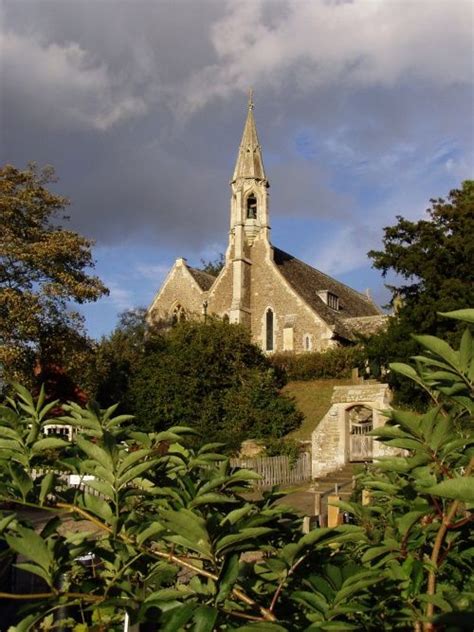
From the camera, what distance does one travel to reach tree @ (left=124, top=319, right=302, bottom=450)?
33000mm

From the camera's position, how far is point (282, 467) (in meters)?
27.0

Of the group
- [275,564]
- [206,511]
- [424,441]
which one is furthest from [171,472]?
[424,441]

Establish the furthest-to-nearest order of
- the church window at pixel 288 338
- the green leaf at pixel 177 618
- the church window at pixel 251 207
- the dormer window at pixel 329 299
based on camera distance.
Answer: the dormer window at pixel 329 299, the church window at pixel 251 207, the church window at pixel 288 338, the green leaf at pixel 177 618

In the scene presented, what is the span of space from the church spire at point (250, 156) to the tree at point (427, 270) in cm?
2033

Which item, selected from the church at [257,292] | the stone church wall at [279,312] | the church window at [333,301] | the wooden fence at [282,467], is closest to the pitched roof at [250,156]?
the church at [257,292]

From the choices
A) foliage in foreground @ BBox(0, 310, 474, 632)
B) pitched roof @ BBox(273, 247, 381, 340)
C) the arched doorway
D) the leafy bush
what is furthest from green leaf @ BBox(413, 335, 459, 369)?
pitched roof @ BBox(273, 247, 381, 340)

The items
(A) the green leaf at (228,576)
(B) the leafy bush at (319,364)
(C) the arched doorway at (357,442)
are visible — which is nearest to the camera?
(A) the green leaf at (228,576)

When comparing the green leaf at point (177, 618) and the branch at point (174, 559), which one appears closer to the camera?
the green leaf at point (177, 618)

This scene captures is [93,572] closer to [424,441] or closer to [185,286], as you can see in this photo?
[424,441]

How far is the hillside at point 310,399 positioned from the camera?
3384cm

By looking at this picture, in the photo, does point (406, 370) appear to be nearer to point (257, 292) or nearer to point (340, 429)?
point (340, 429)

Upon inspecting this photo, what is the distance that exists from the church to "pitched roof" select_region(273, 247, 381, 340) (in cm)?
10

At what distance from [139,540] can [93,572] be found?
81 centimetres

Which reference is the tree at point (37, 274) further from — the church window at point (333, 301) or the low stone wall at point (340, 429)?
the church window at point (333, 301)
